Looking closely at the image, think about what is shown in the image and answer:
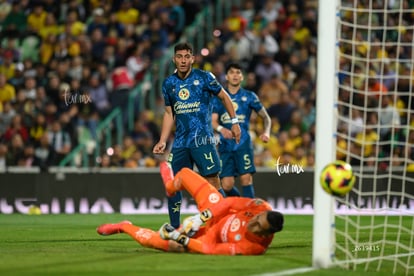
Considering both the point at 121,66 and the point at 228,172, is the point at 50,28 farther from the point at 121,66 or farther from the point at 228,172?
the point at 228,172

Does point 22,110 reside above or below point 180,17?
below

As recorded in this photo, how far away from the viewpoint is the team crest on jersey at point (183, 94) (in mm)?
11547

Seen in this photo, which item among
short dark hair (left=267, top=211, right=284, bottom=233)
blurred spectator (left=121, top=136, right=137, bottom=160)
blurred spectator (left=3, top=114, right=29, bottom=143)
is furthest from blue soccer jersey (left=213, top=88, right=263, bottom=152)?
blurred spectator (left=3, top=114, right=29, bottom=143)

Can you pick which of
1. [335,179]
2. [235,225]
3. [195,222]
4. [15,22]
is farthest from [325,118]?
[15,22]

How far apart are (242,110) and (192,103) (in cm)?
331

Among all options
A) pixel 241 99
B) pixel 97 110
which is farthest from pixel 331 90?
pixel 97 110

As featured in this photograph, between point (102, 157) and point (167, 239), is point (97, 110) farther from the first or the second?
point (167, 239)

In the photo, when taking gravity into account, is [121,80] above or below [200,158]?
above

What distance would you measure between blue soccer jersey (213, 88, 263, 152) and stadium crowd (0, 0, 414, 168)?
3.81 metres

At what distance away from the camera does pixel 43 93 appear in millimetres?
20547

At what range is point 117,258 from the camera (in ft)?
31.2

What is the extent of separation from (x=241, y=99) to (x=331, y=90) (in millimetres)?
6205

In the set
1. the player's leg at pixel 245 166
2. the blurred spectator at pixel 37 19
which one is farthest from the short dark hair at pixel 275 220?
the blurred spectator at pixel 37 19

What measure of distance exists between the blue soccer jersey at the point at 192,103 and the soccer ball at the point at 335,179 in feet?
10.7
